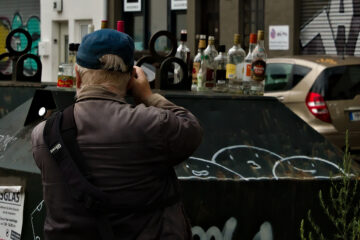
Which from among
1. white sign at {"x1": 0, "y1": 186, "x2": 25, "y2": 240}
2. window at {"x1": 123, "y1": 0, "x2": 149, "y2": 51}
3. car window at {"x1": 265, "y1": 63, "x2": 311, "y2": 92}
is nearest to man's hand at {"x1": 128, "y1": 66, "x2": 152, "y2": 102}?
white sign at {"x1": 0, "y1": 186, "x2": 25, "y2": 240}

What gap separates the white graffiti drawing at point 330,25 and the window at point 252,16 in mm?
1143

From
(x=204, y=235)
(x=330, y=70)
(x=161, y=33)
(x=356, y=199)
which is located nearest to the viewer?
(x=204, y=235)

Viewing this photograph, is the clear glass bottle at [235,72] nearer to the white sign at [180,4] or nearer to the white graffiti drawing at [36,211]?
the white graffiti drawing at [36,211]

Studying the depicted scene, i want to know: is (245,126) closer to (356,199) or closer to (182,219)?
(356,199)

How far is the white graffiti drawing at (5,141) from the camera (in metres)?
4.26

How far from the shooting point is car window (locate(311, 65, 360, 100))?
9.82 metres

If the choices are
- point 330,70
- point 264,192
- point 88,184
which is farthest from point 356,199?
point 330,70

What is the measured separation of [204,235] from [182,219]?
0.96m

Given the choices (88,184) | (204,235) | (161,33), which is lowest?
(204,235)

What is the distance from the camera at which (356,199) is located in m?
3.97

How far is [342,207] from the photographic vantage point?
149 inches

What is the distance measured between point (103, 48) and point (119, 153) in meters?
0.38

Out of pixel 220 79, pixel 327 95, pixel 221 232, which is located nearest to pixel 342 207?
pixel 221 232

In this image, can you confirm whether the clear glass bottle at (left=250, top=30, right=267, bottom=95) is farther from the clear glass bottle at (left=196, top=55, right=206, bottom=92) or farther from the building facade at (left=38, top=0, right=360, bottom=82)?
the building facade at (left=38, top=0, right=360, bottom=82)
